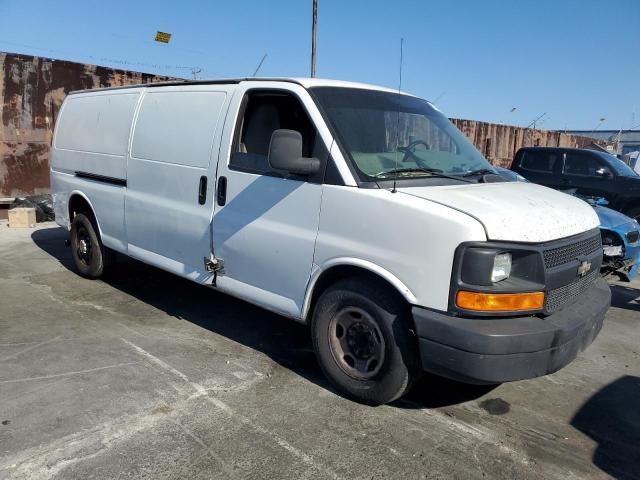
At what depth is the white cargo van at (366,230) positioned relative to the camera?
293cm

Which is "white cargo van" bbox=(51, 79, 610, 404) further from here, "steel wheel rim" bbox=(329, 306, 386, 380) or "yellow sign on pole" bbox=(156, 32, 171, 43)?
"yellow sign on pole" bbox=(156, 32, 171, 43)

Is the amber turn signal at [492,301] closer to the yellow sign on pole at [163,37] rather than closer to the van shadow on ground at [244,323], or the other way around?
the van shadow on ground at [244,323]

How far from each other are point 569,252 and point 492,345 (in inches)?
36.5

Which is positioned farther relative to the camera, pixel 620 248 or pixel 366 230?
pixel 620 248

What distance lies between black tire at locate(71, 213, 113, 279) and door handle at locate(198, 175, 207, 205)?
2275 mm

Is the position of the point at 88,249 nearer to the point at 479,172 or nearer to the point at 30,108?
the point at 479,172

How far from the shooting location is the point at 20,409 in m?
3.23

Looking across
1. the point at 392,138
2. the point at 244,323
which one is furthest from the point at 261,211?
the point at 244,323

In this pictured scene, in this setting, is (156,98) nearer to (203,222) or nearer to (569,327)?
(203,222)

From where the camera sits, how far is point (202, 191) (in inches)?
168

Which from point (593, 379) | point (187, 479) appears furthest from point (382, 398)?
point (593, 379)

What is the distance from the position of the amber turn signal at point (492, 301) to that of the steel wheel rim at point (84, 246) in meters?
4.70

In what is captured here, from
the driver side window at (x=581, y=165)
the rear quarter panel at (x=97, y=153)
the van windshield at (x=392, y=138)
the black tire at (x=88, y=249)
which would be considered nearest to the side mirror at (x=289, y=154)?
the van windshield at (x=392, y=138)

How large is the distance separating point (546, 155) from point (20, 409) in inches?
385
